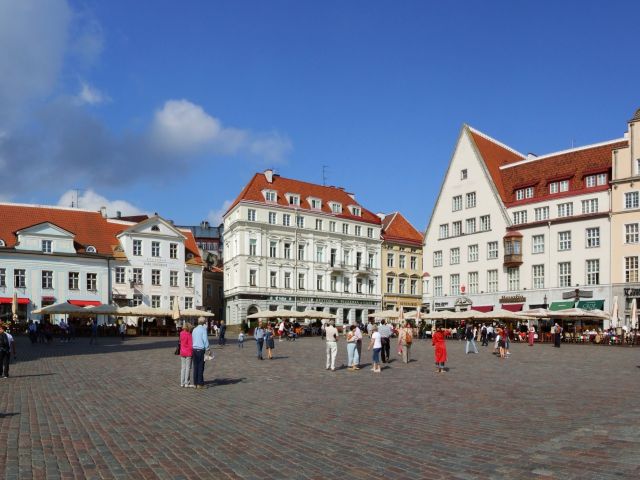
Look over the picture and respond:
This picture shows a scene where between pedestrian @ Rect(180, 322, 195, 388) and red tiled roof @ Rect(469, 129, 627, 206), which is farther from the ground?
red tiled roof @ Rect(469, 129, 627, 206)

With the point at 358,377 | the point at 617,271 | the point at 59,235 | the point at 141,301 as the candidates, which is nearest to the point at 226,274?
the point at 141,301

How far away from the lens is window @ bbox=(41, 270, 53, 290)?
61.6 m

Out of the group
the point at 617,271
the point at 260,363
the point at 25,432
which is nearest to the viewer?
the point at 25,432

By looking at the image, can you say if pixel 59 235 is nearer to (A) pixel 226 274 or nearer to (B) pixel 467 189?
(A) pixel 226 274

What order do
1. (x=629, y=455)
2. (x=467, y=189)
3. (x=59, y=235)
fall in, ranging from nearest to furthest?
(x=629, y=455) < (x=59, y=235) < (x=467, y=189)

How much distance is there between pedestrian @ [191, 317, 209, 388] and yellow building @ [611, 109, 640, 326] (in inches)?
1734

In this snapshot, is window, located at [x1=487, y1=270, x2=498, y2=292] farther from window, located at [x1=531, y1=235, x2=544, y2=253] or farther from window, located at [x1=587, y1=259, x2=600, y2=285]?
window, located at [x1=587, y1=259, x2=600, y2=285]

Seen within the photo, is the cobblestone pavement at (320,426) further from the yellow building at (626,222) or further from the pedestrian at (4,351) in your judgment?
the yellow building at (626,222)

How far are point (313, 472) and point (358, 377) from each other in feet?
41.1

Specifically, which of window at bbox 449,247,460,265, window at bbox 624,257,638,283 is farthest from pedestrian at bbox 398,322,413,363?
window at bbox 449,247,460,265

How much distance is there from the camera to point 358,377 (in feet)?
67.4

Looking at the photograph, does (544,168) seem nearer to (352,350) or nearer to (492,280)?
(492,280)

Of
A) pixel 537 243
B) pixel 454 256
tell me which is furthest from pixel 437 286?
pixel 537 243

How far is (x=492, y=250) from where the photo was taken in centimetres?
6425
